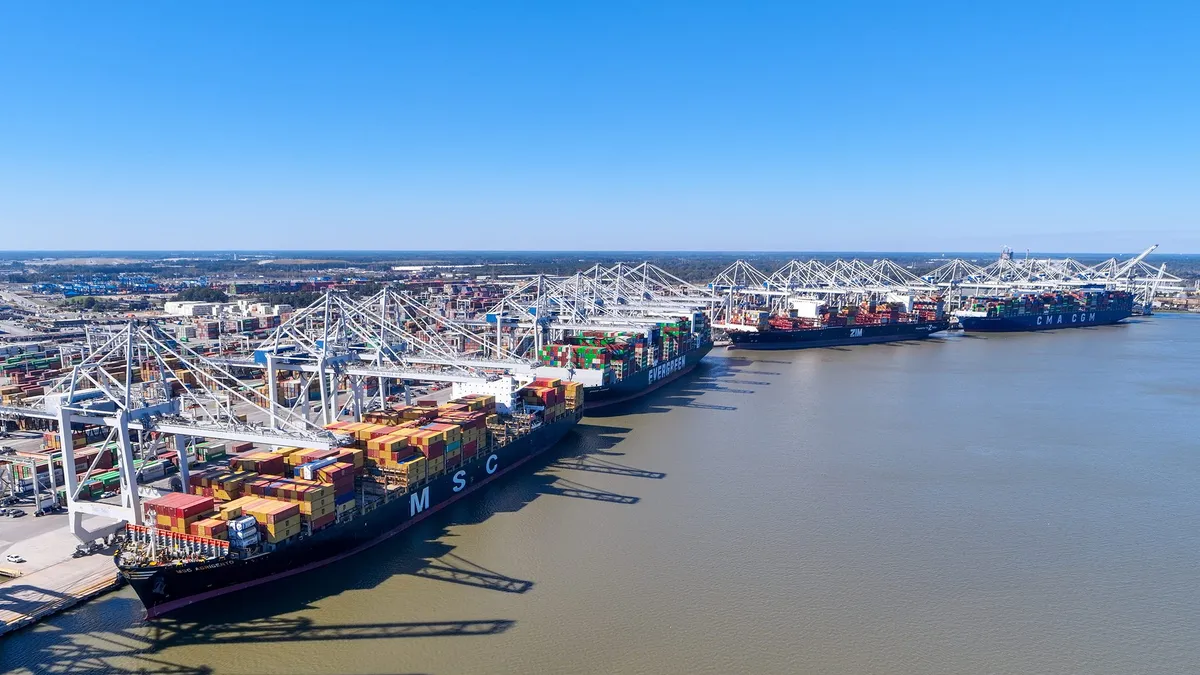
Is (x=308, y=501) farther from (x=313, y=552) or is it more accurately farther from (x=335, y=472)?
(x=313, y=552)

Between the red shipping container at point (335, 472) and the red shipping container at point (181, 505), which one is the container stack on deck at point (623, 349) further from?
the red shipping container at point (181, 505)

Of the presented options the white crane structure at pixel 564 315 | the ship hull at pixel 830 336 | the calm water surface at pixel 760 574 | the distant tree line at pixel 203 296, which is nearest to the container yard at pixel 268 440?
the white crane structure at pixel 564 315

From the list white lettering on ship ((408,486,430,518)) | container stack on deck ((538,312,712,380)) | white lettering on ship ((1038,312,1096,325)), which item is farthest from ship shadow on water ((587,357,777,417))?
white lettering on ship ((1038,312,1096,325))

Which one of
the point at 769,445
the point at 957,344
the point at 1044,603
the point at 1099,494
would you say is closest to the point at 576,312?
the point at 769,445

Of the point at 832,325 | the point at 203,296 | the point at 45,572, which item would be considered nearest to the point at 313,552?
the point at 45,572

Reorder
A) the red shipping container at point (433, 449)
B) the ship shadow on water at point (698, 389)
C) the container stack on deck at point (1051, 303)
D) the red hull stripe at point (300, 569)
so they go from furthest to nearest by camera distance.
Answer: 1. the container stack on deck at point (1051, 303)
2. the ship shadow on water at point (698, 389)
3. the red shipping container at point (433, 449)
4. the red hull stripe at point (300, 569)

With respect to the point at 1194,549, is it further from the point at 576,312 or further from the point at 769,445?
the point at 576,312
